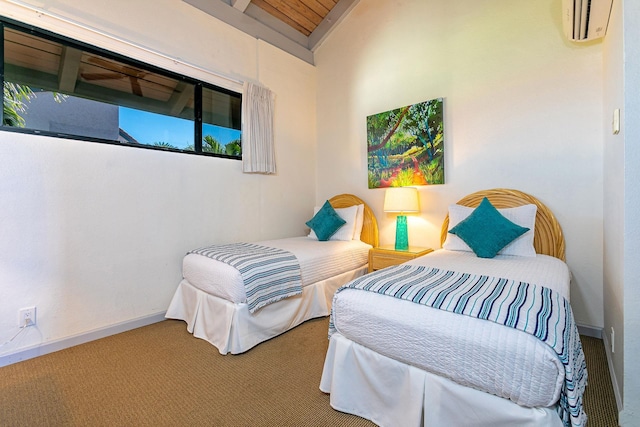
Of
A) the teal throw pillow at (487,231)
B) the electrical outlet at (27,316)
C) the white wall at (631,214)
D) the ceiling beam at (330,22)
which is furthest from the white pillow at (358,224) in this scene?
the electrical outlet at (27,316)

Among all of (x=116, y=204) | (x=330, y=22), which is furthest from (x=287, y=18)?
(x=116, y=204)

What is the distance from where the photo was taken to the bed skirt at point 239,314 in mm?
2118

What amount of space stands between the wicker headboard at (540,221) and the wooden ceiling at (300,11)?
307cm

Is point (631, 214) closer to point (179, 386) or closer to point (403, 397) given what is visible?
point (403, 397)

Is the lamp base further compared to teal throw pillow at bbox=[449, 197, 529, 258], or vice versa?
the lamp base

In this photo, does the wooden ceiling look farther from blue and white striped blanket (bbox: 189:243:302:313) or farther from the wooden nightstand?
the wooden nightstand

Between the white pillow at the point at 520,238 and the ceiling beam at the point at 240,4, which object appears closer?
the white pillow at the point at 520,238

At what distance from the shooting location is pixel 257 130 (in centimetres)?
343

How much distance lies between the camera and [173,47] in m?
2.79

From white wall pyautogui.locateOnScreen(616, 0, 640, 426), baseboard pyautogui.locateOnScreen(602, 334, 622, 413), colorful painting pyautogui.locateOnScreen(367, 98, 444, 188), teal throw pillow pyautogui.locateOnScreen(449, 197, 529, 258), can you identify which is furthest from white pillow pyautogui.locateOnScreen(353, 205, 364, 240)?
white wall pyautogui.locateOnScreen(616, 0, 640, 426)

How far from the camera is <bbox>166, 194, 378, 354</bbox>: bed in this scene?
2131 millimetres

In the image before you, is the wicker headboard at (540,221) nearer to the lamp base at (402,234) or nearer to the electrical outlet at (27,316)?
the lamp base at (402,234)

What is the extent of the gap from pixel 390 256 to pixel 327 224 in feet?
2.67

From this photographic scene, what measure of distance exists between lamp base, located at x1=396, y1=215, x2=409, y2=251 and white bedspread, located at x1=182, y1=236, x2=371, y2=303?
374mm
